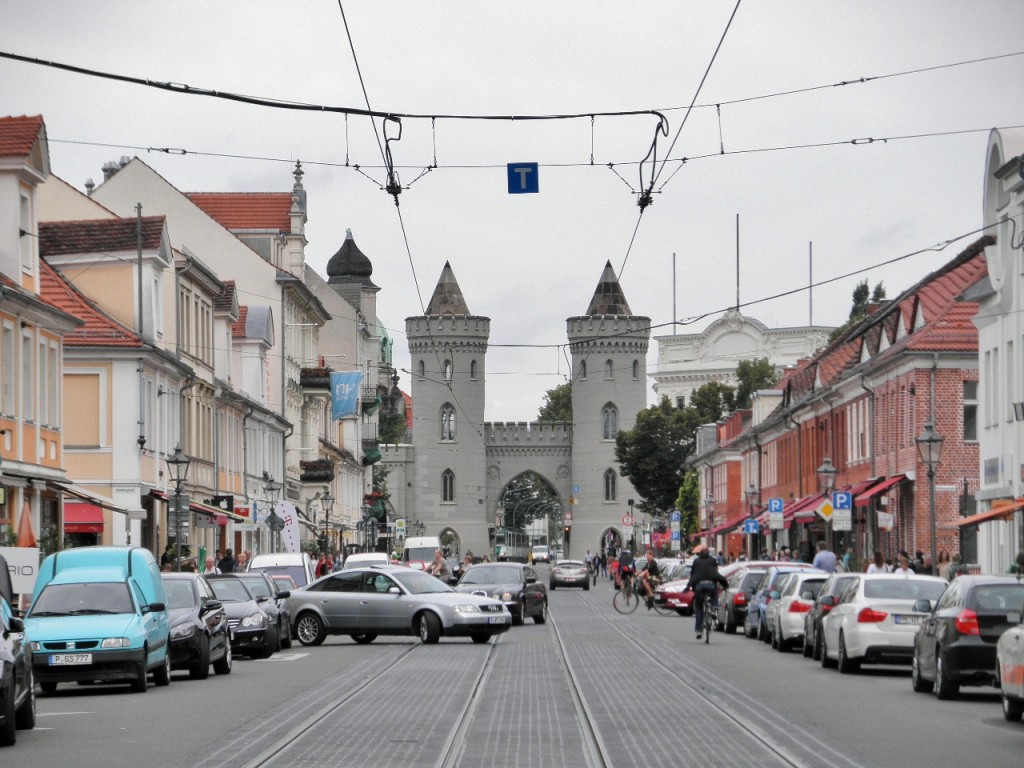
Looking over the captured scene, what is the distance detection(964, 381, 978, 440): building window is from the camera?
Result: 158 ft

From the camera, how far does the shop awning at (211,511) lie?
154 ft

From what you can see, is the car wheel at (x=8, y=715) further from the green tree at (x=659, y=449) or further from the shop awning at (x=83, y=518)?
the green tree at (x=659, y=449)

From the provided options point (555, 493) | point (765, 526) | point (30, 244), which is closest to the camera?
point (30, 244)

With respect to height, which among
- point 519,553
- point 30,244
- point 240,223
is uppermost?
point 240,223

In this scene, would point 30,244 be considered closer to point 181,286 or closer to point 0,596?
point 181,286

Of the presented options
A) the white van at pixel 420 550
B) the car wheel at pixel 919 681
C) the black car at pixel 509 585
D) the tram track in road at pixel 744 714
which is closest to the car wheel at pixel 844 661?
the tram track in road at pixel 744 714

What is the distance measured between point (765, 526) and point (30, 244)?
4002 cm

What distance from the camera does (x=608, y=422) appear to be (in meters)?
147

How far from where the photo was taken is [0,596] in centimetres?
1656

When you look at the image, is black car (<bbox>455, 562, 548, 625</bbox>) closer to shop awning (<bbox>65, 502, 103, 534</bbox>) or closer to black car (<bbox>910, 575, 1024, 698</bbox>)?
shop awning (<bbox>65, 502, 103, 534</bbox>)

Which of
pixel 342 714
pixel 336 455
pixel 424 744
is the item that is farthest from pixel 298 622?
pixel 336 455

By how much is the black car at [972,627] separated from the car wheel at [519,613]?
21924 mm

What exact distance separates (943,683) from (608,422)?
127 metres

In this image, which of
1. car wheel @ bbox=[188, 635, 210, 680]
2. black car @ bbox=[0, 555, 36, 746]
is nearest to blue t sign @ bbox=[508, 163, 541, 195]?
car wheel @ bbox=[188, 635, 210, 680]
